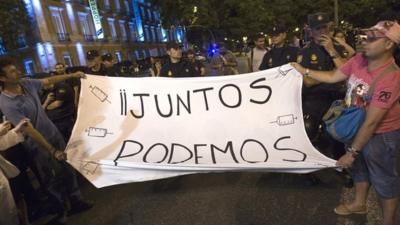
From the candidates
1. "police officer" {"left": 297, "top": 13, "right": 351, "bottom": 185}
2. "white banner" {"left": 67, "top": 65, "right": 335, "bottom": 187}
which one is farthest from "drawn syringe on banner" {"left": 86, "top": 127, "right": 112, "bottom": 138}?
"police officer" {"left": 297, "top": 13, "right": 351, "bottom": 185}

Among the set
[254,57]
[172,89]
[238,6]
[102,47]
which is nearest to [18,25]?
[102,47]

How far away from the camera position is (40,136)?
3273 millimetres

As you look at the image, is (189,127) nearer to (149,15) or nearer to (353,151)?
(353,151)

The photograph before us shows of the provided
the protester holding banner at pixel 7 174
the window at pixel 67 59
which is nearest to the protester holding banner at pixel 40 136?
the protester holding banner at pixel 7 174

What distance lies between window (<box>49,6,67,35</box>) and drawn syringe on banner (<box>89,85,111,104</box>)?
92.3 feet

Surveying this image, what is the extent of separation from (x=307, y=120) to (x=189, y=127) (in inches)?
53.1

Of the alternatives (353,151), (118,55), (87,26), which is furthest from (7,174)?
(118,55)

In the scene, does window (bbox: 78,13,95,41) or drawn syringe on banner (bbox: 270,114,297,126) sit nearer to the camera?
drawn syringe on banner (bbox: 270,114,297,126)

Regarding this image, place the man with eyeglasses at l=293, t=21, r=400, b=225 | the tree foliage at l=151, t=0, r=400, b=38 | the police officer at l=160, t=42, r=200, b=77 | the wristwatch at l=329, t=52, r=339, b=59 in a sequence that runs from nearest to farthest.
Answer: the man with eyeglasses at l=293, t=21, r=400, b=225 → the wristwatch at l=329, t=52, r=339, b=59 → the police officer at l=160, t=42, r=200, b=77 → the tree foliage at l=151, t=0, r=400, b=38

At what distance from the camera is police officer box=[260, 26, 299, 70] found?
4461 mm

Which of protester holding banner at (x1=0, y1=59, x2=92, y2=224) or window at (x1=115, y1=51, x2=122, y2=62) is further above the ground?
protester holding banner at (x1=0, y1=59, x2=92, y2=224)

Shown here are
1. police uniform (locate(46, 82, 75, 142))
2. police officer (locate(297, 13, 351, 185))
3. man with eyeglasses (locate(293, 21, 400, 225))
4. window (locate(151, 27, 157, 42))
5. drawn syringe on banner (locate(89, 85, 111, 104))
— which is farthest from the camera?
window (locate(151, 27, 157, 42))

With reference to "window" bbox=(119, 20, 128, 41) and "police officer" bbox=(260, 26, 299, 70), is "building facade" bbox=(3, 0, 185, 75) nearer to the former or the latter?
"window" bbox=(119, 20, 128, 41)

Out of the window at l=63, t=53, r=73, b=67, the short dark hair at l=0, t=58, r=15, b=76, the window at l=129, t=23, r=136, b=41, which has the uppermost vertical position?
the short dark hair at l=0, t=58, r=15, b=76
